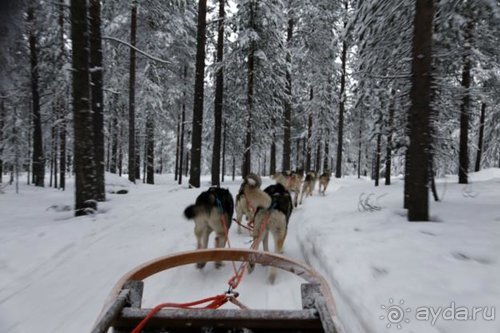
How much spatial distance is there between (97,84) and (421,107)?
31.3 feet

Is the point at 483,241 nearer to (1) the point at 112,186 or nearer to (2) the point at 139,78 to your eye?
(1) the point at 112,186

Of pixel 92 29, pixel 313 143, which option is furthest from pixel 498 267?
pixel 313 143

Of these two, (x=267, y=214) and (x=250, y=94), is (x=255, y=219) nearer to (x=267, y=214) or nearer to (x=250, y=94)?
(x=267, y=214)

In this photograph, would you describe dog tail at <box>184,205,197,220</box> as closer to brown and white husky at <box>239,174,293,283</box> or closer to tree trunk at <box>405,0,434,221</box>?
brown and white husky at <box>239,174,293,283</box>

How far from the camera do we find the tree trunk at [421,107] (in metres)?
5.19

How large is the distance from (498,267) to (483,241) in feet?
2.79

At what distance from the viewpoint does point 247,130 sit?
17219 mm

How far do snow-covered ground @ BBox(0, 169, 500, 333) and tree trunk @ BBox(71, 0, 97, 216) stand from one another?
2.93ft

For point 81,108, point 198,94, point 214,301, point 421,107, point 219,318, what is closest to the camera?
point 219,318

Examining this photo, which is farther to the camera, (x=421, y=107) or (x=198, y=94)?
(x=198, y=94)

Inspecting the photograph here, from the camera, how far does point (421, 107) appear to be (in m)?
5.26

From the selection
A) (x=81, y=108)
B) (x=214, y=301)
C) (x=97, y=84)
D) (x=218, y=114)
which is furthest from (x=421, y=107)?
(x=218, y=114)

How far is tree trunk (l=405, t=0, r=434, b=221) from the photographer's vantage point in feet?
17.0

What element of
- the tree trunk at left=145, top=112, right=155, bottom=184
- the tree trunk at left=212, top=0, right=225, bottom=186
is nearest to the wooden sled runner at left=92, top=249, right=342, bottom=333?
the tree trunk at left=212, top=0, right=225, bottom=186
